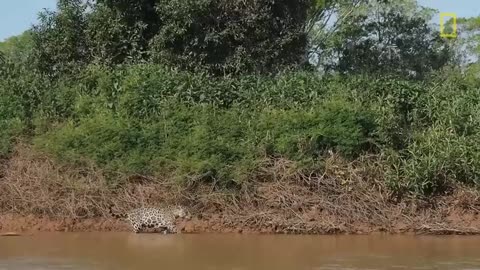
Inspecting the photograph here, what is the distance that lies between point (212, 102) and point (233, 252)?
4369 millimetres

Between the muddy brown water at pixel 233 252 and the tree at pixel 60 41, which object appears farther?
the tree at pixel 60 41

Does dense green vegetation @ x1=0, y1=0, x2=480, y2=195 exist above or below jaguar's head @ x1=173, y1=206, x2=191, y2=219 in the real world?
above

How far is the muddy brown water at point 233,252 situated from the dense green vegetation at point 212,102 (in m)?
1.38

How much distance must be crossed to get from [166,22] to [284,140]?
4.04 m

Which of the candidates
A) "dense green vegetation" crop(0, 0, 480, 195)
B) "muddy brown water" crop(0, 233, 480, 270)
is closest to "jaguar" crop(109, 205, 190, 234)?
"muddy brown water" crop(0, 233, 480, 270)

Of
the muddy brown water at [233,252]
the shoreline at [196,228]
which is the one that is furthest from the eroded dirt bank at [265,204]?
the muddy brown water at [233,252]

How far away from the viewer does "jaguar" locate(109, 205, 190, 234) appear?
1191 cm

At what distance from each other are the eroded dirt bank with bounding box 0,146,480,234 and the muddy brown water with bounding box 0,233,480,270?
381 mm

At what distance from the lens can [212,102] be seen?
1377 cm

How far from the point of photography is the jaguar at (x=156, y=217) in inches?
469

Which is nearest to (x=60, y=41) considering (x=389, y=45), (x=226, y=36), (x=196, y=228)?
(x=226, y=36)

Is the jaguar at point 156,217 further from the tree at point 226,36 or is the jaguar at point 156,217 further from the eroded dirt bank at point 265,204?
the tree at point 226,36

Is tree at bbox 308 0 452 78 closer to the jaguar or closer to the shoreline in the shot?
the shoreline

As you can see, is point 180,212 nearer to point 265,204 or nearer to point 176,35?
point 265,204
